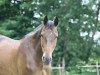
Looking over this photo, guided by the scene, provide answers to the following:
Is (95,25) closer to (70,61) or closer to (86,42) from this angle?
(86,42)

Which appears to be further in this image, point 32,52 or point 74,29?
point 74,29

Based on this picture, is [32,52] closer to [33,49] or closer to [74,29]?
[33,49]

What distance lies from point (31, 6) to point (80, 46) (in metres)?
3.07

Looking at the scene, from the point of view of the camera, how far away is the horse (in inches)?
232

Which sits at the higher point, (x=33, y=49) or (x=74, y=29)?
(x=74, y=29)

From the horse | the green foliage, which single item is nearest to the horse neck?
the horse

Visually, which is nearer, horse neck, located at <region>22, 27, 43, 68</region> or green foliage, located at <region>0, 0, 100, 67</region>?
horse neck, located at <region>22, 27, 43, 68</region>

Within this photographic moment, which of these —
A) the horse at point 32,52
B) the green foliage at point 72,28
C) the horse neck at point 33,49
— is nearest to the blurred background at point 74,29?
the green foliage at point 72,28

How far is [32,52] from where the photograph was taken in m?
6.43

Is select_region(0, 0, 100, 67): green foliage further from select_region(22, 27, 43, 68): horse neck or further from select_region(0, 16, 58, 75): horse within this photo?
select_region(22, 27, 43, 68): horse neck

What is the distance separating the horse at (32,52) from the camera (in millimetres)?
5891

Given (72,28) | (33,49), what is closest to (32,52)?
(33,49)

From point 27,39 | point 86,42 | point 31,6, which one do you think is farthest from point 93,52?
point 27,39

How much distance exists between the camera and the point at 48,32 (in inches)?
235
